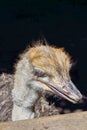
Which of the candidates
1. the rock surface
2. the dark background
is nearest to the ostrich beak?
the rock surface

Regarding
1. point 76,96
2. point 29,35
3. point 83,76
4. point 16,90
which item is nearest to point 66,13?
point 29,35

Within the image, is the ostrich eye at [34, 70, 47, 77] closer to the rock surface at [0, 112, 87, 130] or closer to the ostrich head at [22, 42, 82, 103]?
the ostrich head at [22, 42, 82, 103]

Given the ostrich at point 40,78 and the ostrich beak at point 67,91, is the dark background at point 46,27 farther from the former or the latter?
the ostrich beak at point 67,91

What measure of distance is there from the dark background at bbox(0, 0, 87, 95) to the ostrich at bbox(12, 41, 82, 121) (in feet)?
4.85

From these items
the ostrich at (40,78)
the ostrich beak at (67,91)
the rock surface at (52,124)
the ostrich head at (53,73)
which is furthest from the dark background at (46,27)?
the rock surface at (52,124)

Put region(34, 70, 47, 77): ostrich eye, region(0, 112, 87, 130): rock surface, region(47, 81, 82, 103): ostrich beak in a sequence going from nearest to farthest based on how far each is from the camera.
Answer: region(0, 112, 87, 130): rock surface, region(47, 81, 82, 103): ostrich beak, region(34, 70, 47, 77): ostrich eye

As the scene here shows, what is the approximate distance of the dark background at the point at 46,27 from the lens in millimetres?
4441

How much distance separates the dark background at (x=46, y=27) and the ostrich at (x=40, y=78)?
1477 mm

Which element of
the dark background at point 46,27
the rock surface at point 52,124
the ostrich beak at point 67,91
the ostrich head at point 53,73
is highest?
the dark background at point 46,27

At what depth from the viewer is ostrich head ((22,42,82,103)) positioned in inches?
90.2

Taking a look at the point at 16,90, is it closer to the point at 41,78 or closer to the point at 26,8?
the point at 41,78

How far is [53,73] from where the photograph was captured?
91.0 inches

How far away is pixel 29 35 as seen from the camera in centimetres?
485

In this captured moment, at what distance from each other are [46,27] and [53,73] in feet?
9.23
